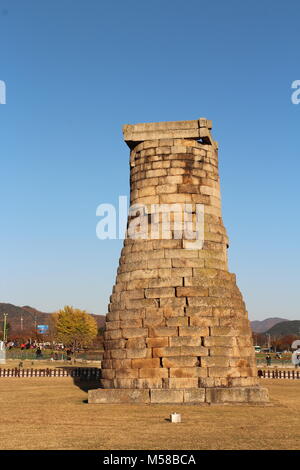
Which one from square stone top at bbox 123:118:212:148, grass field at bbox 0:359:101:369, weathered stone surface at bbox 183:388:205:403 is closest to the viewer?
weathered stone surface at bbox 183:388:205:403

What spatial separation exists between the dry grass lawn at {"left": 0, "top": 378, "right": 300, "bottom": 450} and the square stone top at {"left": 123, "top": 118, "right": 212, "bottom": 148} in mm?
9476

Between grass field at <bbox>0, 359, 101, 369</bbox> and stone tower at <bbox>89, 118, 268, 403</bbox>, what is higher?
stone tower at <bbox>89, 118, 268, 403</bbox>

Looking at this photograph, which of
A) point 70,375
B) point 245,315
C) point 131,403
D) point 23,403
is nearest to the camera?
point 131,403

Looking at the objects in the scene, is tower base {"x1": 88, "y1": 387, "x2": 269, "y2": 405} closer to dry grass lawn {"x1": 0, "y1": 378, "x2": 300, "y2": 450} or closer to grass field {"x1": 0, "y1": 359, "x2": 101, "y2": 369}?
dry grass lawn {"x1": 0, "y1": 378, "x2": 300, "y2": 450}

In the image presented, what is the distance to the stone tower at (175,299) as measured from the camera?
15078 millimetres

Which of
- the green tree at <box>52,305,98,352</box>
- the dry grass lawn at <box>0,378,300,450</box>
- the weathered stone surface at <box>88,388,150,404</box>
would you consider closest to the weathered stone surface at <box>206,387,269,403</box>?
the dry grass lawn at <box>0,378,300,450</box>

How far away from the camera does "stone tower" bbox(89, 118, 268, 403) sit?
15.1 meters

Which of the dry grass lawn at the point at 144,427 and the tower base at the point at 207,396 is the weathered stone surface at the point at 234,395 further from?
the dry grass lawn at the point at 144,427

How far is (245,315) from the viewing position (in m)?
17.2

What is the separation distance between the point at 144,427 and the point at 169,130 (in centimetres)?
1088
